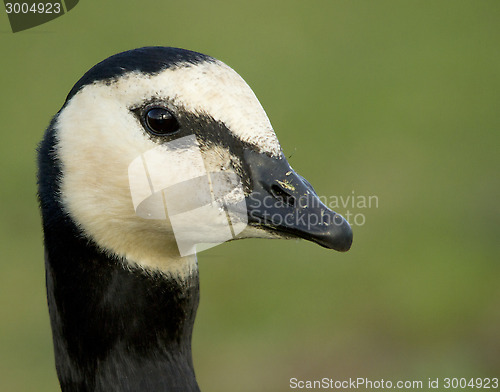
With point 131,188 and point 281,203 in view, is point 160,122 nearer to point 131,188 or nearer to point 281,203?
point 131,188

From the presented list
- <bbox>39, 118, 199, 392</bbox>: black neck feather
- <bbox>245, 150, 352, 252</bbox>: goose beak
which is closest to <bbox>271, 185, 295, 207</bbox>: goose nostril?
<bbox>245, 150, 352, 252</bbox>: goose beak

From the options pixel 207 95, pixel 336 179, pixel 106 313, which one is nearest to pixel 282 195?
pixel 207 95

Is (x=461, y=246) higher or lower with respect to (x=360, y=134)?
lower

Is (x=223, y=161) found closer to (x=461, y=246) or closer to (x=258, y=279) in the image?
(x=258, y=279)

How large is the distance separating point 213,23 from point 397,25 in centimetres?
226

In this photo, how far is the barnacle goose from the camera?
2.22 m

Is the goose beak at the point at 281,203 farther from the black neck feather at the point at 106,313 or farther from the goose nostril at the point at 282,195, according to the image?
the black neck feather at the point at 106,313

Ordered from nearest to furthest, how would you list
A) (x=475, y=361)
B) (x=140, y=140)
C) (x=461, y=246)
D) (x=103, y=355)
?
(x=140, y=140)
(x=103, y=355)
(x=475, y=361)
(x=461, y=246)

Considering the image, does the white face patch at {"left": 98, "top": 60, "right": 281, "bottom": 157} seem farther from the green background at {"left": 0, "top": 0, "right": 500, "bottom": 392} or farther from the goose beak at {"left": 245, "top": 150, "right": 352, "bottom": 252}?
the green background at {"left": 0, "top": 0, "right": 500, "bottom": 392}

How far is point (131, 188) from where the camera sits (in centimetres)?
224

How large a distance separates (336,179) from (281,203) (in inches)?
179

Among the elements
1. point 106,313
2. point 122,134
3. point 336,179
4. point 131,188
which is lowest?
point 106,313

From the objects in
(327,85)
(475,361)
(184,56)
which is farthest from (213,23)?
(184,56)

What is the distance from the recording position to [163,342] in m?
2.47
